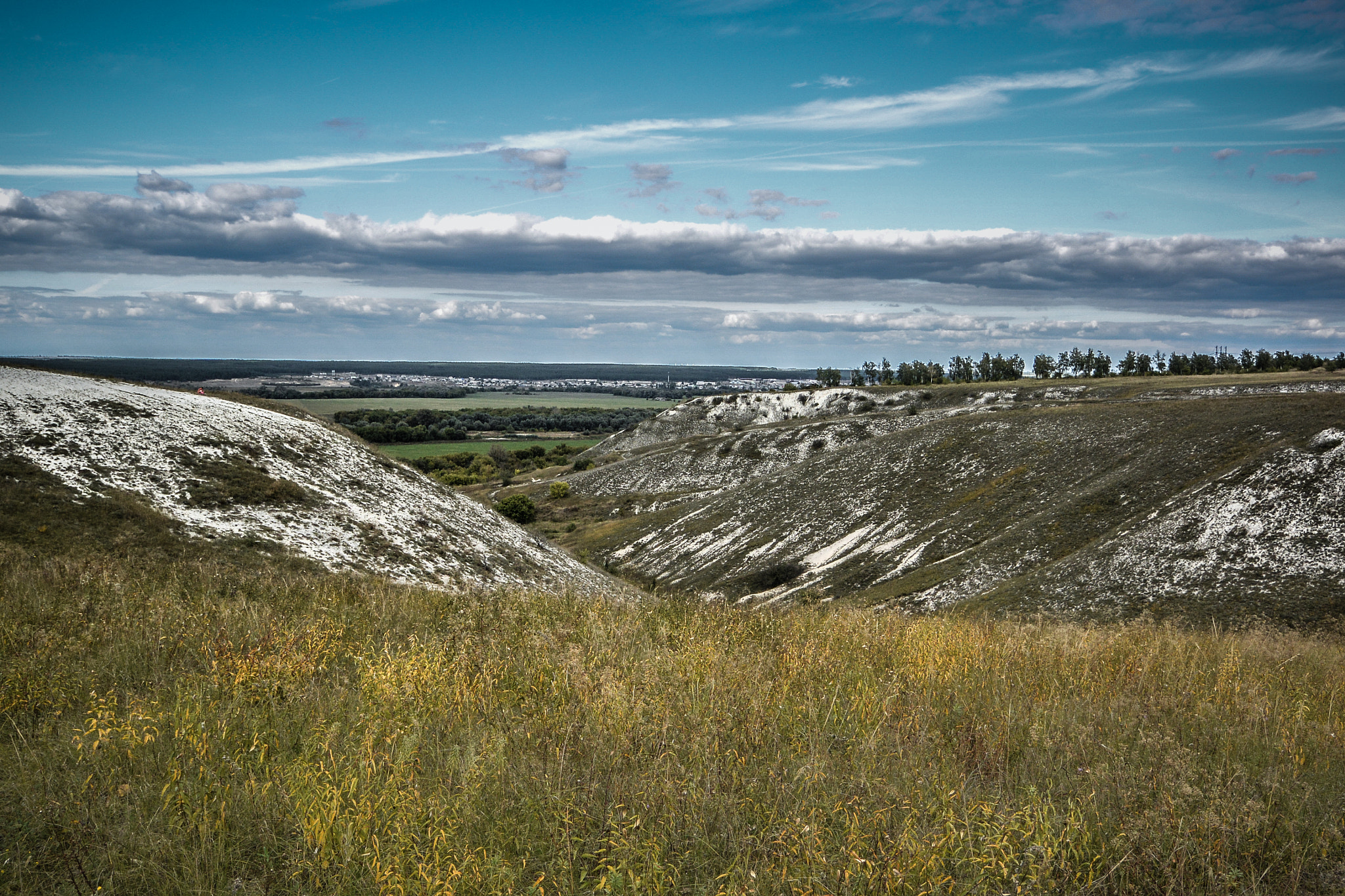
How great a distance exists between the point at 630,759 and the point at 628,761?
5 centimetres

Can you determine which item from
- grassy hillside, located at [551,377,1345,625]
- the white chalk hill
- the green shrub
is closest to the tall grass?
the white chalk hill

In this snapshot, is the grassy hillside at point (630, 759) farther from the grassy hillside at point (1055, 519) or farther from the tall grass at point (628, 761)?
the grassy hillside at point (1055, 519)

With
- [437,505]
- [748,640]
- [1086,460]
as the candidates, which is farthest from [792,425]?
[748,640]

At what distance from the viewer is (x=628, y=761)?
542 cm

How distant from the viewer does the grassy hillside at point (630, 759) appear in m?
4.32

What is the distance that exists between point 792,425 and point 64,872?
465ft

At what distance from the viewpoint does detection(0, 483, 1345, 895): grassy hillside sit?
14.2 feet

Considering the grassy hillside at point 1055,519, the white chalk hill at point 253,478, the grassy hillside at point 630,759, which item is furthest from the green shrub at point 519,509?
the grassy hillside at point 630,759

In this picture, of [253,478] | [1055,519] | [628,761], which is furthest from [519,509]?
[628,761]

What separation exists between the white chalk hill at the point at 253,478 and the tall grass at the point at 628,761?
15275 mm

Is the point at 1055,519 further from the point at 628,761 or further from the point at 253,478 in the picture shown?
the point at 628,761

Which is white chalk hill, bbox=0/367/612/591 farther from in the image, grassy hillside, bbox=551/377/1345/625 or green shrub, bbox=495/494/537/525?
green shrub, bbox=495/494/537/525

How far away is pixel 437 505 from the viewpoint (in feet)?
102

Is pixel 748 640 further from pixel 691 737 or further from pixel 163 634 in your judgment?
pixel 163 634
